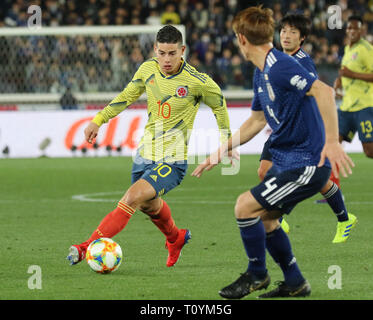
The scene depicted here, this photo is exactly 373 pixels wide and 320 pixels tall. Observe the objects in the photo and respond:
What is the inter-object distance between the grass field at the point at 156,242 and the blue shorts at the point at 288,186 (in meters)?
0.72

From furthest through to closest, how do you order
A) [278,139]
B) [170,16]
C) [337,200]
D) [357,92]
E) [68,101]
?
[170,16] < [68,101] < [357,92] < [337,200] < [278,139]

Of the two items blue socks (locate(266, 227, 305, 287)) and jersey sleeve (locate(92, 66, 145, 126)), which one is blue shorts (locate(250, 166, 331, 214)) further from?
jersey sleeve (locate(92, 66, 145, 126))

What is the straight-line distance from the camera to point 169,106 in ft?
25.9

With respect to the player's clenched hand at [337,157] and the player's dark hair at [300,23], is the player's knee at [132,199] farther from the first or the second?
the player's dark hair at [300,23]

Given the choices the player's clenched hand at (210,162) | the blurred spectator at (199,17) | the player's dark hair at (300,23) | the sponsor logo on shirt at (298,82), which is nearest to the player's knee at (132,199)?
the player's clenched hand at (210,162)

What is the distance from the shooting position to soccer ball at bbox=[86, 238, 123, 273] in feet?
23.1

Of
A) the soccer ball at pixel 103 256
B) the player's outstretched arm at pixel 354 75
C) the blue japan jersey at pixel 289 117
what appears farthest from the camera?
the player's outstretched arm at pixel 354 75

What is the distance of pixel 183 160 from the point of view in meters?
7.92

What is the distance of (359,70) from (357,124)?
2.60ft

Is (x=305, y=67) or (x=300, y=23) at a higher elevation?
(x=300, y=23)

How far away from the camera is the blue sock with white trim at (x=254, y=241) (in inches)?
233

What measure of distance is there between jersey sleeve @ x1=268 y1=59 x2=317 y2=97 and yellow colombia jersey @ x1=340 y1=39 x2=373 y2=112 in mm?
6978

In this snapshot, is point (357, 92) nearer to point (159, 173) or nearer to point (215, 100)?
point (215, 100)

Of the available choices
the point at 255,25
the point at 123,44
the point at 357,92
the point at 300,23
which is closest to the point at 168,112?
the point at 300,23
